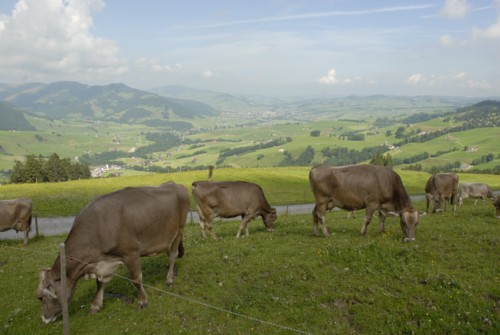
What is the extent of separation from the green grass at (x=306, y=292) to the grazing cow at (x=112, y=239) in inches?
44.2

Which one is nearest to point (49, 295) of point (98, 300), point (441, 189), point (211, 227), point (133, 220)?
point (98, 300)

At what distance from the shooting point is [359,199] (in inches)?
685

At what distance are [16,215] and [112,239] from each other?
1682 centimetres

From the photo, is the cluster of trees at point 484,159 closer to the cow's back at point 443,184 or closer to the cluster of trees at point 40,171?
the cow's back at point 443,184

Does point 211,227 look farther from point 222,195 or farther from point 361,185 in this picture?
point 361,185

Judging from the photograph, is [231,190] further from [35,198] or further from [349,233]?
[35,198]

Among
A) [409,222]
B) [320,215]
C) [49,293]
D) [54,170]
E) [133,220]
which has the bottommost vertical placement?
[54,170]

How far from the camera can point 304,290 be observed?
479 inches

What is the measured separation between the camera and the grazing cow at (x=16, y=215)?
23.5m

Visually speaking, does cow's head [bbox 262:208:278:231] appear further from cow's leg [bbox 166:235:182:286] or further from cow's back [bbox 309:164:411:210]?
cow's leg [bbox 166:235:182:286]

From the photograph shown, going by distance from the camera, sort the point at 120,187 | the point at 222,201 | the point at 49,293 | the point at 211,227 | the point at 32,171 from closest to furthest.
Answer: the point at 49,293, the point at 211,227, the point at 222,201, the point at 120,187, the point at 32,171

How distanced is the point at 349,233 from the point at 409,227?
139 inches

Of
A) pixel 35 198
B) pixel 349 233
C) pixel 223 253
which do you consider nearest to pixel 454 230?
pixel 349 233

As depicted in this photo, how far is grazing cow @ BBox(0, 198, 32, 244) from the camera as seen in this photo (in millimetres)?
23484
